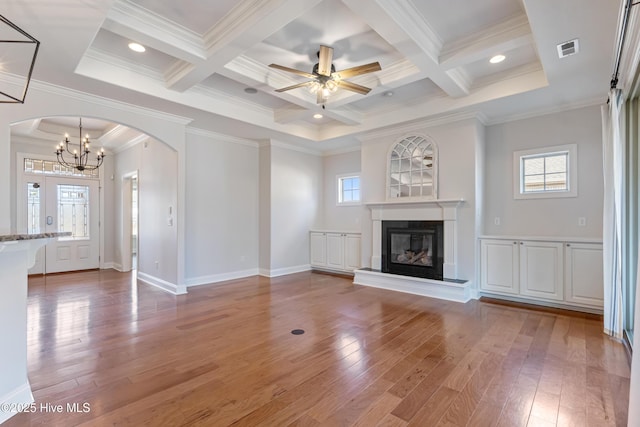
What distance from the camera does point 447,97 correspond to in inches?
186

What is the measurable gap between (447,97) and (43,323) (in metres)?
6.10

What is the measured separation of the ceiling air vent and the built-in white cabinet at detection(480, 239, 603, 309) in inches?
91.6

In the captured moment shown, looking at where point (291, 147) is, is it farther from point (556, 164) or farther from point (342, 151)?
point (556, 164)

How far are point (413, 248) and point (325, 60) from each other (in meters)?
3.50

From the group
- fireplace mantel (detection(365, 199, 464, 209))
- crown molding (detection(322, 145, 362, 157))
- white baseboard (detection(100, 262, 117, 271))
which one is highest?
crown molding (detection(322, 145, 362, 157))

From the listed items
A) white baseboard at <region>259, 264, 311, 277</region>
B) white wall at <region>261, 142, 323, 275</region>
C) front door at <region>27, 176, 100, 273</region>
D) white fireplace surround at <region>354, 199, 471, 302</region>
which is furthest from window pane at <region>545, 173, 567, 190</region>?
front door at <region>27, 176, 100, 273</region>

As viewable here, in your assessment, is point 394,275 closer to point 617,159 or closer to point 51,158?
point 617,159

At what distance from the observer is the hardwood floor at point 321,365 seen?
2.01 metres

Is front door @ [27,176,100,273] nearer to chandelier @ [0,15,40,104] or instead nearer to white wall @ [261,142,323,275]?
chandelier @ [0,15,40,104]

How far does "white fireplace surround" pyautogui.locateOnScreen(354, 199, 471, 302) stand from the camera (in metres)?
4.75

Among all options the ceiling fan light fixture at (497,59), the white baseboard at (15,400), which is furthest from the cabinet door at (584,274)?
the white baseboard at (15,400)

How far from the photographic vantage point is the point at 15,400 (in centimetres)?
197

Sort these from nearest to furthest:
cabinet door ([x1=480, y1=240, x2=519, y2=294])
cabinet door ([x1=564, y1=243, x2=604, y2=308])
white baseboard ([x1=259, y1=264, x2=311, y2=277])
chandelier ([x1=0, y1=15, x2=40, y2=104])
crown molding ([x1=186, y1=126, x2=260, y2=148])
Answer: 1. chandelier ([x1=0, y1=15, x2=40, y2=104])
2. cabinet door ([x1=564, y1=243, x2=604, y2=308])
3. cabinet door ([x1=480, y1=240, x2=519, y2=294])
4. crown molding ([x1=186, y1=126, x2=260, y2=148])
5. white baseboard ([x1=259, y1=264, x2=311, y2=277])

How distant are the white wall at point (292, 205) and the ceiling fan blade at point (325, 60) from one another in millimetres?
3192
